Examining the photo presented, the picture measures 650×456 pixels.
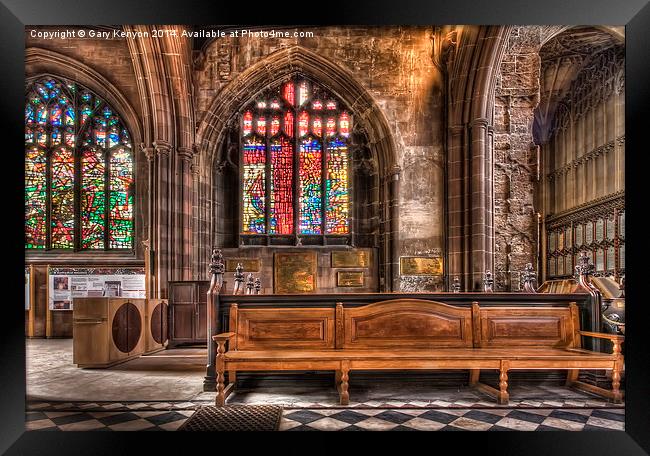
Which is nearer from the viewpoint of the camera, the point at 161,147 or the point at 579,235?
the point at 161,147

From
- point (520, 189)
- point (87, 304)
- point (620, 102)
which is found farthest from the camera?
point (620, 102)

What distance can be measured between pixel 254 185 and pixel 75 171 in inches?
180

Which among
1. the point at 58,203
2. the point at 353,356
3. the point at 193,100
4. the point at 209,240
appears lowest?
the point at 353,356

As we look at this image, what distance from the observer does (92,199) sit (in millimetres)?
11812

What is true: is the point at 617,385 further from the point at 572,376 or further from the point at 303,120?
the point at 303,120

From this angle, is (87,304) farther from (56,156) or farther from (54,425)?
(56,156)

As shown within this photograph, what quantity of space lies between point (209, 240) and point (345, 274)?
3666 mm

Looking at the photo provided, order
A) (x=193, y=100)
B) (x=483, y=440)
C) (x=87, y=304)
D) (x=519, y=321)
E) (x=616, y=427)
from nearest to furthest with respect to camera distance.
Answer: (x=483, y=440) < (x=616, y=427) < (x=519, y=321) < (x=87, y=304) < (x=193, y=100)

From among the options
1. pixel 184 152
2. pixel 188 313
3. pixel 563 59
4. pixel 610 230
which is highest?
pixel 563 59

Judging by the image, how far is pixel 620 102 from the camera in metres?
12.5

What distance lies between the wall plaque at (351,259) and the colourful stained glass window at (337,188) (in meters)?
0.70

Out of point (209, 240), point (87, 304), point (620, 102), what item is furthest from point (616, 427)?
point (620, 102)

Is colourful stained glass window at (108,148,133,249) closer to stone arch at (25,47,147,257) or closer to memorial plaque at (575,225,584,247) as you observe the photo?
stone arch at (25,47,147,257)
